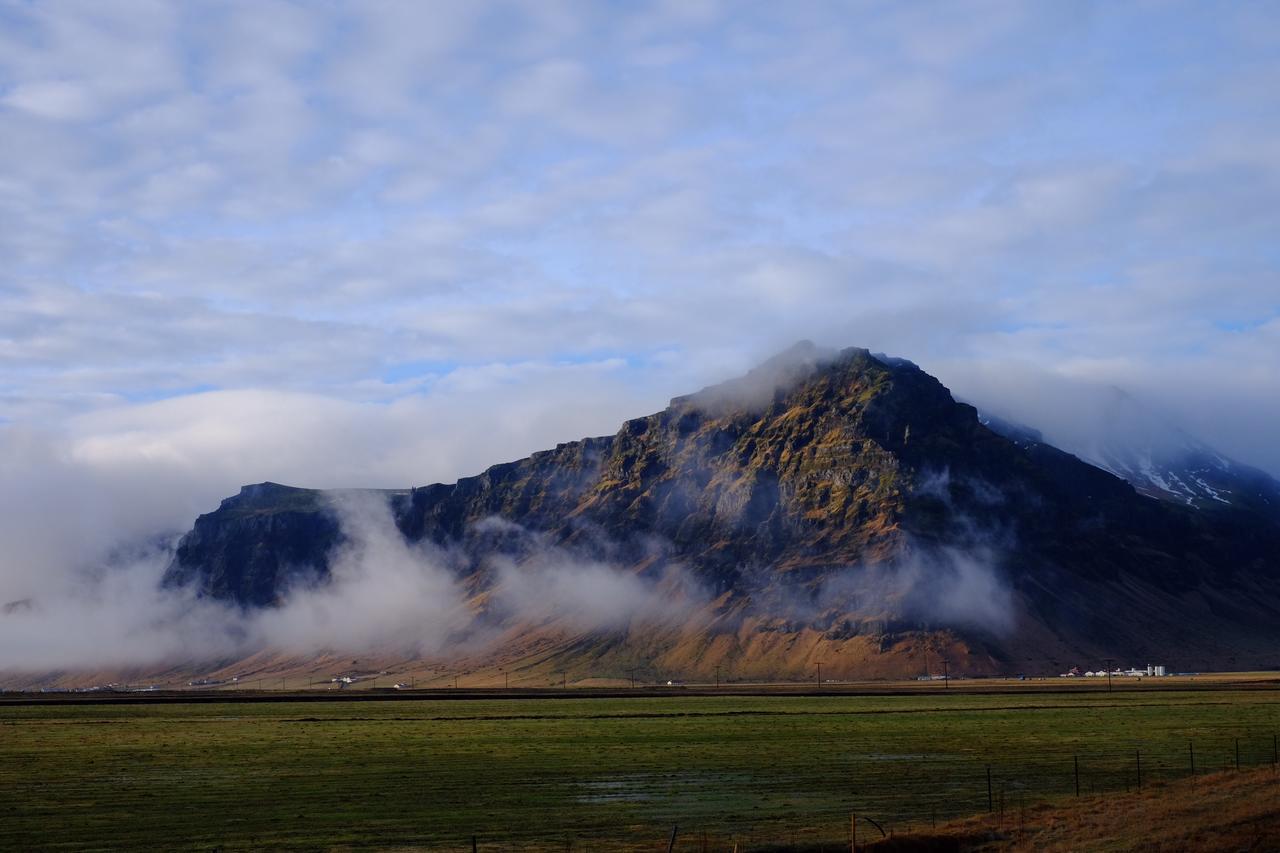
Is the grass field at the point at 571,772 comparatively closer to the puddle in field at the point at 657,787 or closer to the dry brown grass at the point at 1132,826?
the puddle in field at the point at 657,787

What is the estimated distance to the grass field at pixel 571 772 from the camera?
5159cm

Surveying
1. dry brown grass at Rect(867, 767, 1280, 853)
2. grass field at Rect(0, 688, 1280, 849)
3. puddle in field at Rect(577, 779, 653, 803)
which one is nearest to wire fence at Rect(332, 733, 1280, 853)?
puddle in field at Rect(577, 779, 653, 803)

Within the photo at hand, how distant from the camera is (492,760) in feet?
271

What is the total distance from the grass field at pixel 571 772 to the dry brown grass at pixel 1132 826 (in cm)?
345

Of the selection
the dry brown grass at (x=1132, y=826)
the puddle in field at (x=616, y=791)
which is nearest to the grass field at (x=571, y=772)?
the puddle in field at (x=616, y=791)

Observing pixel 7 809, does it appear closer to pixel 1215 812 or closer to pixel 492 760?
pixel 492 760

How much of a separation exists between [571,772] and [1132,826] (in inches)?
1443

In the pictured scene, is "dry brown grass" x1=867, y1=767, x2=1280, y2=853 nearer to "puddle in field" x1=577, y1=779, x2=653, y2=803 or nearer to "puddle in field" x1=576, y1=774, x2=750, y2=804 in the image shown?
"puddle in field" x1=576, y1=774, x2=750, y2=804

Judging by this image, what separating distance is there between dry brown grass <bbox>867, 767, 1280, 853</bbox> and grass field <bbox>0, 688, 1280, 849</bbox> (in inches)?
136

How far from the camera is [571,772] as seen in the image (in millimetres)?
73812

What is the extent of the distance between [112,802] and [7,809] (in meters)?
4.65

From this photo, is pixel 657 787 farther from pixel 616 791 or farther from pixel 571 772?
pixel 571 772

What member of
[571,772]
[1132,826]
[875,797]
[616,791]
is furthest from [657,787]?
[1132,826]

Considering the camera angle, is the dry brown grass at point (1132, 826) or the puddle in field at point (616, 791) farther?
the puddle in field at point (616, 791)
